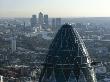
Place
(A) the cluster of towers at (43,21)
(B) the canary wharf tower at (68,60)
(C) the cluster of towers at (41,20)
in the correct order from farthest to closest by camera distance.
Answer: (C) the cluster of towers at (41,20), (A) the cluster of towers at (43,21), (B) the canary wharf tower at (68,60)

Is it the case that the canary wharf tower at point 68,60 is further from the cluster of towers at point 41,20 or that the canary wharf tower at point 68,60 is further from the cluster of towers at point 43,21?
the cluster of towers at point 41,20

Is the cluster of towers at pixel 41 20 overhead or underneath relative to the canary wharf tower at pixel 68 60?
underneath

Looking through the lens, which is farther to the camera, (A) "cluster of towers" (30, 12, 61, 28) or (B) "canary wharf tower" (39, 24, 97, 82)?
(A) "cluster of towers" (30, 12, 61, 28)

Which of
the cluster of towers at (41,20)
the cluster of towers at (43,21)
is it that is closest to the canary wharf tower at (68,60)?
the cluster of towers at (43,21)

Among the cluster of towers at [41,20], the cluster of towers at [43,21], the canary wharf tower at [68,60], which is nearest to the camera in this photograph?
the canary wharf tower at [68,60]

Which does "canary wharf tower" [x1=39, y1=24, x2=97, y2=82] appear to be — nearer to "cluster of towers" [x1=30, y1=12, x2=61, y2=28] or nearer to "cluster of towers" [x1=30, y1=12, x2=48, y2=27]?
"cluster of towers" [x1=30, y1=12, x2=61, y2=28]

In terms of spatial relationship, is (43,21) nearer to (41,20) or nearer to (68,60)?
(41,20)

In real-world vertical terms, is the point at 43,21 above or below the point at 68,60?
below

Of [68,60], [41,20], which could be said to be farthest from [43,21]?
[68,60]

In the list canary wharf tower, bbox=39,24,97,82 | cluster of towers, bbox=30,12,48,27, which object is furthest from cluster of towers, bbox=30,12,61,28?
canary wharf tower, bbox=39,24,97,82

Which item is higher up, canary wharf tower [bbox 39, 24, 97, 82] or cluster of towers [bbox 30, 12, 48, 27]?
canary wharf tower [bbox 39, 24, 97, 82]
